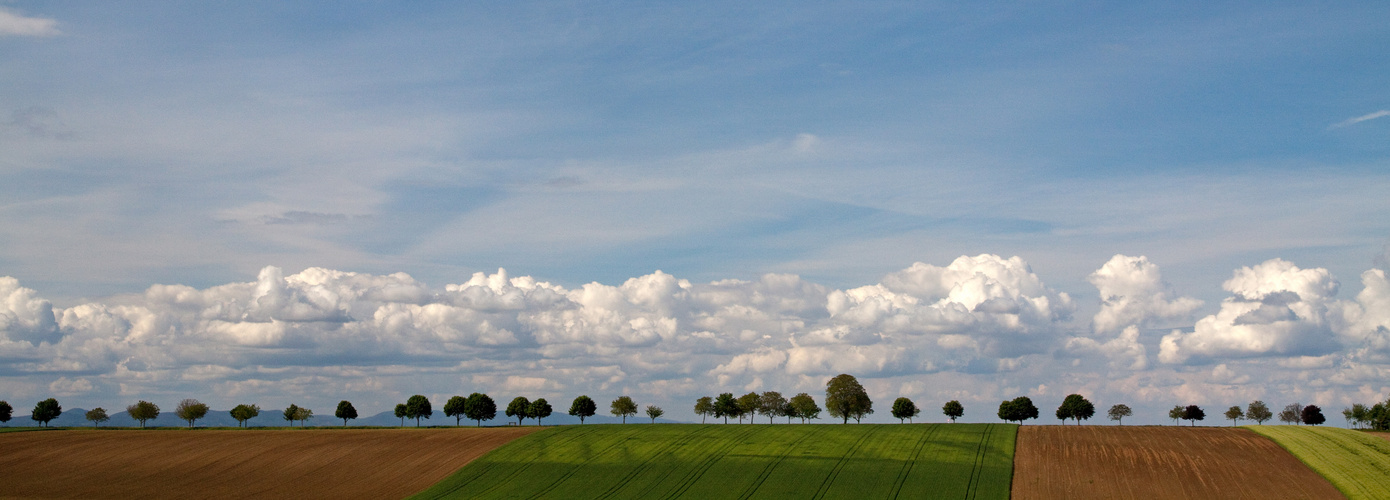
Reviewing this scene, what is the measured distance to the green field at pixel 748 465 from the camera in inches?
3812

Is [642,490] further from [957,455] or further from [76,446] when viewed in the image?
[76,446]

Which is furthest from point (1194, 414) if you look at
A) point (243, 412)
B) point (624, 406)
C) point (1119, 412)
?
point (243, 412)

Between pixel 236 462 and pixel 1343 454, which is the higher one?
pixel 1343 454

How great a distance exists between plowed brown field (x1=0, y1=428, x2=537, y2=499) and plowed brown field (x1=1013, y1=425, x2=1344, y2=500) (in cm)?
6744

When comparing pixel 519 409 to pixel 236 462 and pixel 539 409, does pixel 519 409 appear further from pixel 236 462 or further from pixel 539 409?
pixel 236 462

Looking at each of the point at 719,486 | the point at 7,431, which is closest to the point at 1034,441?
the point at 719,486

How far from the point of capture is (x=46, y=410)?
194m

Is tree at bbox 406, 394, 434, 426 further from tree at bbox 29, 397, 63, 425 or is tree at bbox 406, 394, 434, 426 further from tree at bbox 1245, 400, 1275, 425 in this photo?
tree at bbox 1245, 400, 1275, 425

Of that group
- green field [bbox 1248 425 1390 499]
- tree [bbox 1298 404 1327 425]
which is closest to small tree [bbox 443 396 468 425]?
green field [bbox 1248 425 1390 499]

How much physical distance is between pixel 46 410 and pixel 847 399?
163 metres

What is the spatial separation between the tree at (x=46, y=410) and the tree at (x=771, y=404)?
14429cm

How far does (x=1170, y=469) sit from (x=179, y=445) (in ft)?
416

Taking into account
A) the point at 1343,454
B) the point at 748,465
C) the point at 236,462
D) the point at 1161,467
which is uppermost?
the point at 1343,454

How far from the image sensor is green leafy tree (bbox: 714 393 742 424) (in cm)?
18375
